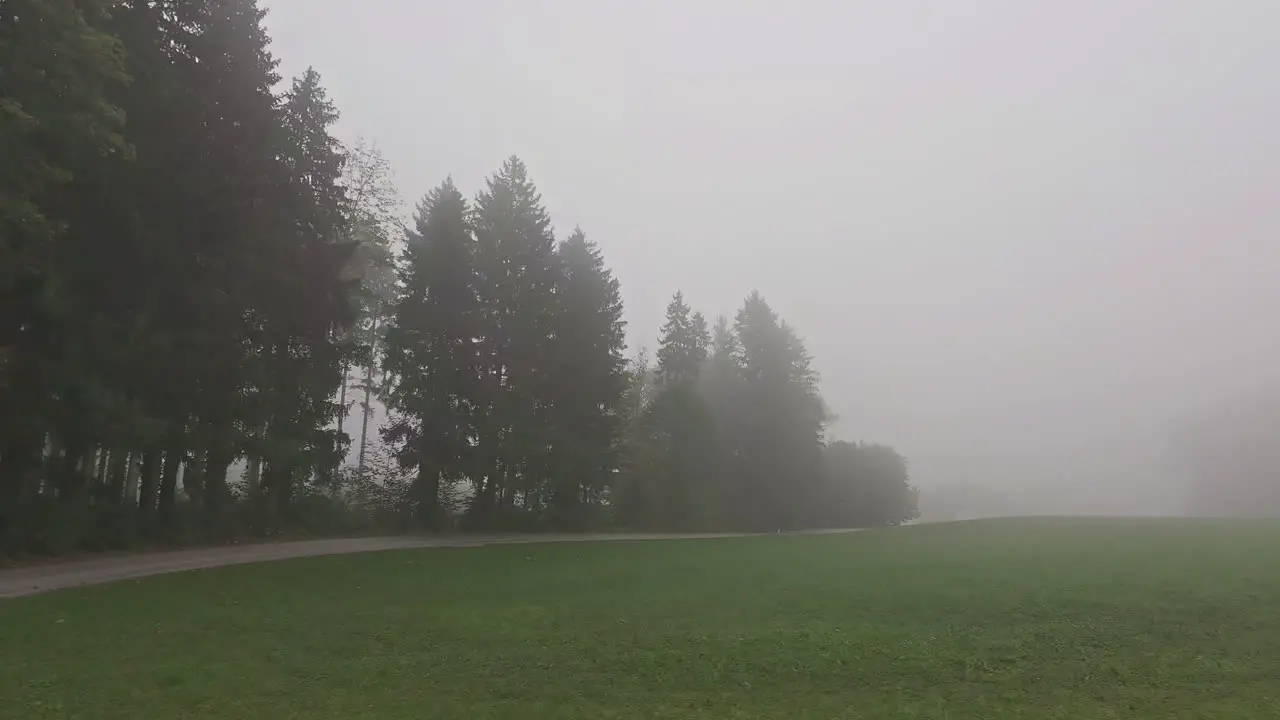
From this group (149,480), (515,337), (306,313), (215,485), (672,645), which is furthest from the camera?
(515,337)

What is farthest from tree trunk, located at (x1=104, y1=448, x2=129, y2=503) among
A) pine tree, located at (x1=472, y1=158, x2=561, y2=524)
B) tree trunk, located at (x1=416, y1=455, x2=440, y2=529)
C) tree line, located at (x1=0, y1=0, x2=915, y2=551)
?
pine tree, located at (x1=472, y1=158, x2=561, y2=524)

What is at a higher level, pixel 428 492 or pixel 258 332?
pixel 258 332

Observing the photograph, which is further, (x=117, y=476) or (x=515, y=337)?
(x=515, y=337)

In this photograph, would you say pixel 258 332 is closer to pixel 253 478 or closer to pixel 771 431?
pixel 253 478

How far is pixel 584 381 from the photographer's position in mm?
36125

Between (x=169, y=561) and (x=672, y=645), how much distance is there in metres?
13.8

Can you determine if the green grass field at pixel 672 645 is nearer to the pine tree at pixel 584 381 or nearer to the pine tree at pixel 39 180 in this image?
the pine tree at pixel 39 180

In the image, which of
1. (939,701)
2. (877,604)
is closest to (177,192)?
(877,604)

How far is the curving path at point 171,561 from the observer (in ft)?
44.8

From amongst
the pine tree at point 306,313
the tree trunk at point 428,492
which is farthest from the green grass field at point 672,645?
the tree trunk at point 428,492

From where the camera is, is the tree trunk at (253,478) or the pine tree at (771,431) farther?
the pine tree at (771,431)

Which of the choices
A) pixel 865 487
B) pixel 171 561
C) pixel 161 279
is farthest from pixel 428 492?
pixel 865 487

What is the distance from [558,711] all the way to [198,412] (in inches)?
686

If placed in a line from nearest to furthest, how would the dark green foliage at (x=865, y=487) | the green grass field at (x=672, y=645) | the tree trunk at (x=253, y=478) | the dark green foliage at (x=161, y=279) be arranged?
the green grass field at (x=672, y=645) → the dark green foliage at (x=161, y=279) → the tree trunk at (x=253, y=478) → the dark green foliage at (x=865, y=487)
